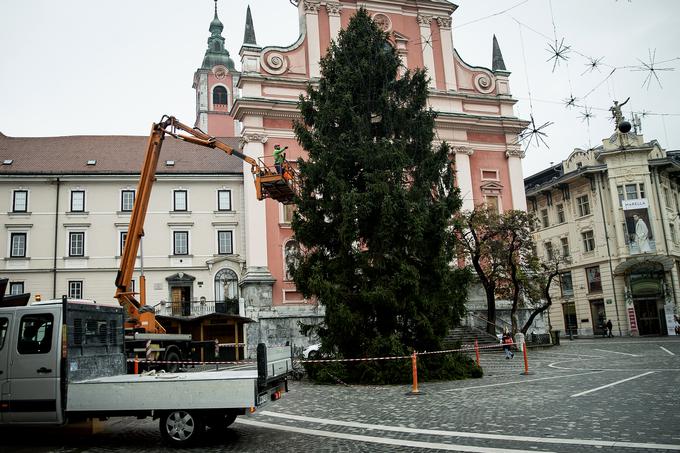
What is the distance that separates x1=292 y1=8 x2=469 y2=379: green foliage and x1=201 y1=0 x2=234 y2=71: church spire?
59401 millimetres

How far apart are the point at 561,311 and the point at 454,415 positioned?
44055 mm

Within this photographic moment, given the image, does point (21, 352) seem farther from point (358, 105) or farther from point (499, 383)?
point (358, 105)

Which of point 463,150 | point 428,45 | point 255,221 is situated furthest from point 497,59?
point 255,221

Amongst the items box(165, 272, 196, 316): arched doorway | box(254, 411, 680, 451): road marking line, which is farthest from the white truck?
box(165, 272, 196, 316): arched doorway

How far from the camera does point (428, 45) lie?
38500 millimetres

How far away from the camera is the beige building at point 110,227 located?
40.1 m

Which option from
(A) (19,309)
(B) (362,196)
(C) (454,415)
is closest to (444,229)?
(B) (362,196)

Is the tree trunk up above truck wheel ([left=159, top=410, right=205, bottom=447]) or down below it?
above

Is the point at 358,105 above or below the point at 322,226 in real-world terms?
above

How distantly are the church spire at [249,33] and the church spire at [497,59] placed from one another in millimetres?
16581

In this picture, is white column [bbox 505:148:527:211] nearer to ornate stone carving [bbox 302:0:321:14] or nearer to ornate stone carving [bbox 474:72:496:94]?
ornate stone carving [bbox 474:72:496:94]

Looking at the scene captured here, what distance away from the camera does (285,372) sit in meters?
10.1

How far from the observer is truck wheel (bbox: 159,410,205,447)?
27.4 ft

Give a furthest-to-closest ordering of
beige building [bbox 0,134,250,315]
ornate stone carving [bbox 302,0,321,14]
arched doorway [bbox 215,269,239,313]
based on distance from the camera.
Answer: arched doorway [bbox 215,269,239,313] → beige building [bbox 0,134,250,315] → ornate stone carving [bbox 302,0,321,14]
